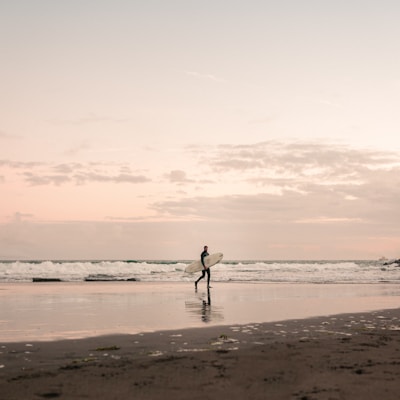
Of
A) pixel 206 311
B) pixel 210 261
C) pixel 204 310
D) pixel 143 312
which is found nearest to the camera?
pixel 143 312

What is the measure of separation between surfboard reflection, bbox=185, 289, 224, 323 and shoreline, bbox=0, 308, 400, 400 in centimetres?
296

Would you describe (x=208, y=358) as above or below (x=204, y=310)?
above

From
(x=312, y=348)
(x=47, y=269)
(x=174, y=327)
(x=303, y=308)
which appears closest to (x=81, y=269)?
(x=47, y=269)

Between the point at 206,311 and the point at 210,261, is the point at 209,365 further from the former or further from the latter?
the point at 210,261

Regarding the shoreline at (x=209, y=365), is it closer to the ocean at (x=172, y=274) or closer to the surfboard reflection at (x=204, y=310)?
the surfboard reflection at (x=204, y=310)

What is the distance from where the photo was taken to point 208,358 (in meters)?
9.53

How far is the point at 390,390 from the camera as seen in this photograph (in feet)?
23.8

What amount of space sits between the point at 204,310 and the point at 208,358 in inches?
380

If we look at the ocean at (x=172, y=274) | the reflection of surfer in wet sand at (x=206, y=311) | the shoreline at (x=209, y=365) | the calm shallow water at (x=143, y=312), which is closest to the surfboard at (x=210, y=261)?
the ocean at (x=172, y=274)

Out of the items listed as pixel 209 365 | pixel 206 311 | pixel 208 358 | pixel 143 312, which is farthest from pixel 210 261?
pixel 209 365

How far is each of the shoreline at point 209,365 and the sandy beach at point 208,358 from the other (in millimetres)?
16

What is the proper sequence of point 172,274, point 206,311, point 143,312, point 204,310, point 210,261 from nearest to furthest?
point 143,312 < point 206,311 < point 204,310 < point 210,261 < point 172,274

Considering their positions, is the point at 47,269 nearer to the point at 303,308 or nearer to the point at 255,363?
the point at 303,308

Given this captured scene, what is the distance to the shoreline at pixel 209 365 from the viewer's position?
725 cm
